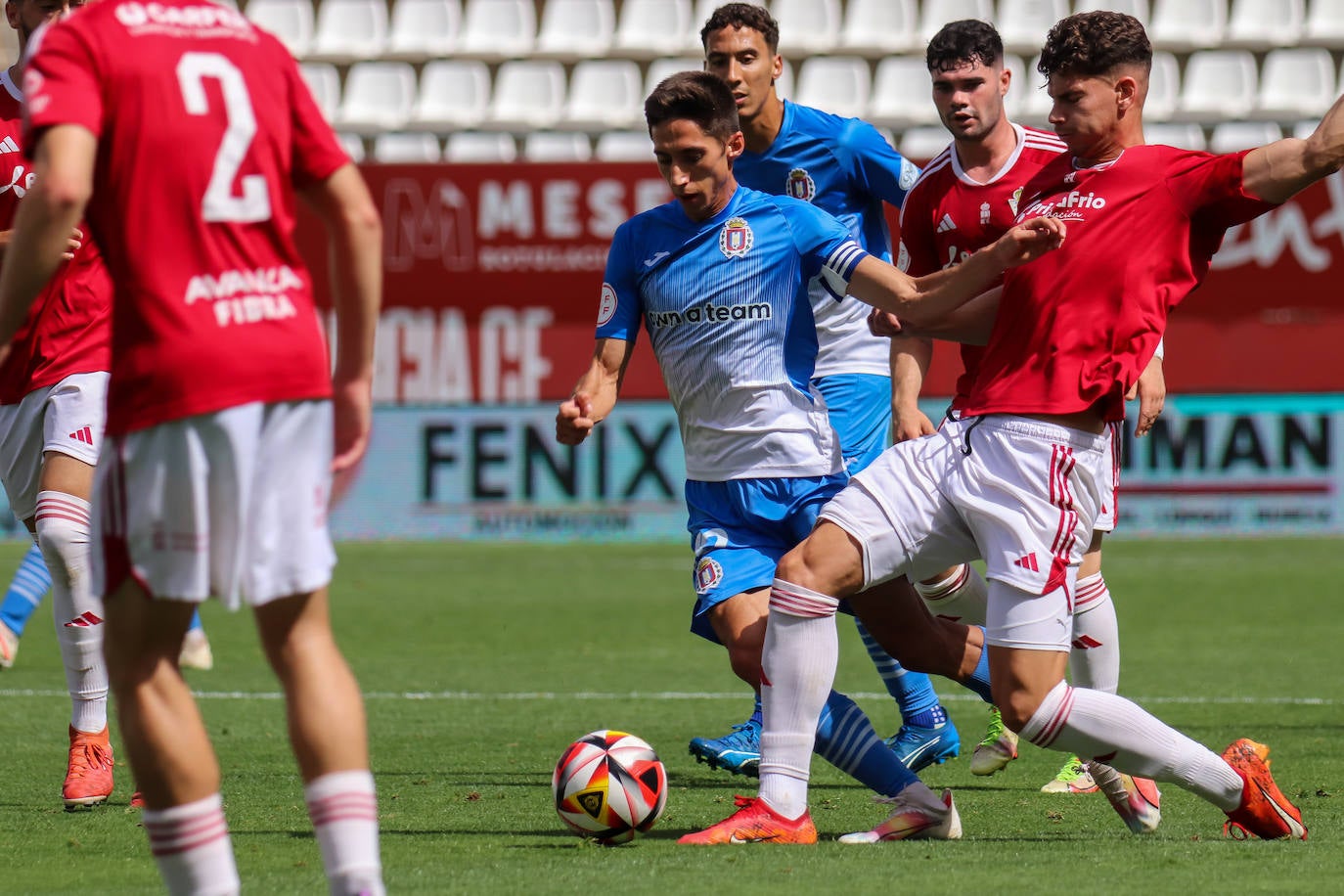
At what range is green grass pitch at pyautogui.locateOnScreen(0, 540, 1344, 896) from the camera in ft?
13.5

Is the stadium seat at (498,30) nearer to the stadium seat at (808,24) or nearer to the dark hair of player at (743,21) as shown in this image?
the stadium seat at (808,24)

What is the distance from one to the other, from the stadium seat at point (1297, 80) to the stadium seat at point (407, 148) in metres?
8.55

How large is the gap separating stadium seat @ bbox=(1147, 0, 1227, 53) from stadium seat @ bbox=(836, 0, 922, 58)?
8.63ft

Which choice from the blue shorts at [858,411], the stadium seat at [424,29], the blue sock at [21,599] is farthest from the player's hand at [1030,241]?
the stadium seat at [424,29]

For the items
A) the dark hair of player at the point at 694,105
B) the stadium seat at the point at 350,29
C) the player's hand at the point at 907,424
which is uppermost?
the stadium seat at the point at 350,29

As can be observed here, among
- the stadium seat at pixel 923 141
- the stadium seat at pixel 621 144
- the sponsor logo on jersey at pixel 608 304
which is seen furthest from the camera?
the stadium seat at pixel 621 144

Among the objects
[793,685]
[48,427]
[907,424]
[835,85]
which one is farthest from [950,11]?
[793,685]

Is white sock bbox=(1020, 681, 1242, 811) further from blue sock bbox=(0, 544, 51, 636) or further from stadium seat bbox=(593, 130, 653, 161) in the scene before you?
stadium seat bbox=(593, 130, 653, 161)

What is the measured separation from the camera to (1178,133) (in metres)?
18.5

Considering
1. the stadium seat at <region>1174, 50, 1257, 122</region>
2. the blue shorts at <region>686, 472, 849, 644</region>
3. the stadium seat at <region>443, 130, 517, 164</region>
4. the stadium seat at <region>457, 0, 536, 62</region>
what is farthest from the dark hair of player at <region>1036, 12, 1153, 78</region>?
the stadium seat at <region>457, 0, 536, 62</region>

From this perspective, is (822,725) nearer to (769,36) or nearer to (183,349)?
(183,349)

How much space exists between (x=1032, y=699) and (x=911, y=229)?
1.75 m

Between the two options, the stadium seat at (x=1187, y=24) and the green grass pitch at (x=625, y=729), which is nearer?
the green grass pitch at (x=625, y=729)

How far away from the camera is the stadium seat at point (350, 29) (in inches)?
806
